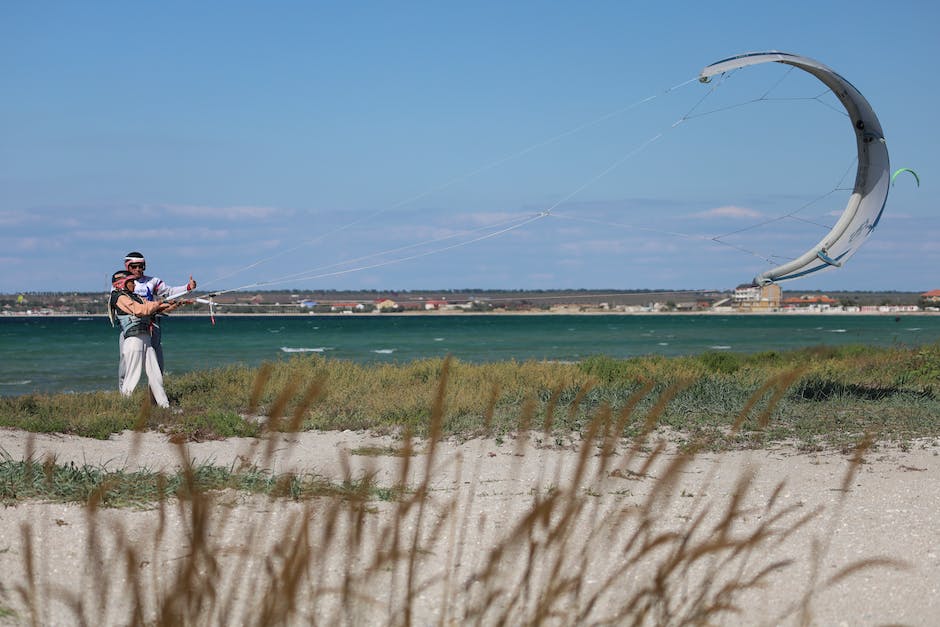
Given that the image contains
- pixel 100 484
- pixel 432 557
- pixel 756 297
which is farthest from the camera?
pixel 756 297

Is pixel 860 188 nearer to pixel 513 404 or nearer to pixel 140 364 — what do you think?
pixel 513 404

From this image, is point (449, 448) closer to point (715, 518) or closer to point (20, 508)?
point (715, 518)

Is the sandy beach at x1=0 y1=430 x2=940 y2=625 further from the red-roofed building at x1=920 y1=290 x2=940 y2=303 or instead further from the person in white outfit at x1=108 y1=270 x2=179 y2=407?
the red-roofed building at x1=920 y1=290 x2=940 y2=303

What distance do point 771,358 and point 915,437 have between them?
50.7 ft

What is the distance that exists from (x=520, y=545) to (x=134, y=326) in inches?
427

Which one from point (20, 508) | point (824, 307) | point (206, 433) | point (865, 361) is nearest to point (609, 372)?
point (865, 361)

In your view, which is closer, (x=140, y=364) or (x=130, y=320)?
(x=130, y=320)

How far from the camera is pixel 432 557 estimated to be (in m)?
5.72

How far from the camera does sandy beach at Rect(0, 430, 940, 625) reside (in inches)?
114

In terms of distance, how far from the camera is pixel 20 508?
613 cm

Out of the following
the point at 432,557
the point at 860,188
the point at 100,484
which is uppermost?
the point at 860,188

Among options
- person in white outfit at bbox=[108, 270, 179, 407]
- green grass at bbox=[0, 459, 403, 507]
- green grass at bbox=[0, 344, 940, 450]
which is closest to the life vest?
person in white outfit at bbox=[108, 270, 179, 407]

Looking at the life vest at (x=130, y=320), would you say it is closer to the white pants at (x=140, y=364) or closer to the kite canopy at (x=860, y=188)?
the white pants at (x=140, y=364)

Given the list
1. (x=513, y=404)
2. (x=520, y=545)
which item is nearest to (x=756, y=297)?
(x=513, y=404)
